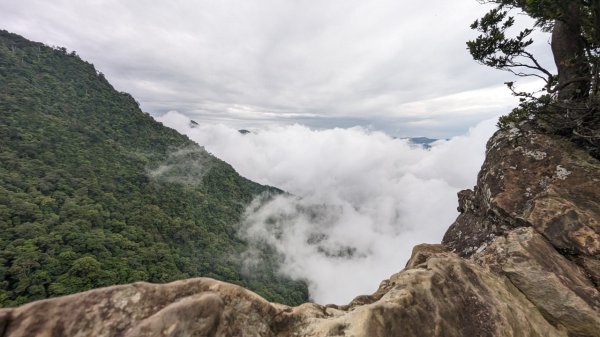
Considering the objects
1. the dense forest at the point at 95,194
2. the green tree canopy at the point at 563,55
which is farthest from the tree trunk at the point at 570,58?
the dense forest at the point at 95,194

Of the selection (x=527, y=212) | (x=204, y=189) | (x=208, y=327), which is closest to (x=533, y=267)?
(x=527, y=212)

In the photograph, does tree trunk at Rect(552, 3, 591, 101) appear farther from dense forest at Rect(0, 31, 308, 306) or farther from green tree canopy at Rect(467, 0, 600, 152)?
dense forest at Rect(0, 31, 308, 306)

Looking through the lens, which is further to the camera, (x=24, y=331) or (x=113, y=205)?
(x=113, y=205)

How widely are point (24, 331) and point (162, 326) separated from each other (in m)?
1.97

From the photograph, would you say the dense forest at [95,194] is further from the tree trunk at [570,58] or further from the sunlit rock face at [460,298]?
the tree trunk at [570,58]

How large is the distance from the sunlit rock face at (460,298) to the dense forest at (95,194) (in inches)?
2968

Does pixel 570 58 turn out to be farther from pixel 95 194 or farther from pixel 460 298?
pixel 95 194

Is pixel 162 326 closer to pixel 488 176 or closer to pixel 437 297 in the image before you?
pixel 437 297

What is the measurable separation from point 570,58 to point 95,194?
12293 cm

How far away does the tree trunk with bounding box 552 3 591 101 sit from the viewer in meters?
11.2

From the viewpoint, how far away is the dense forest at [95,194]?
69.8 m

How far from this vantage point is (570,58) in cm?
1090

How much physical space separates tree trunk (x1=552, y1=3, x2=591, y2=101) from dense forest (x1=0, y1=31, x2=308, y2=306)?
83787 millimetres

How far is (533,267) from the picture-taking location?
691cm
